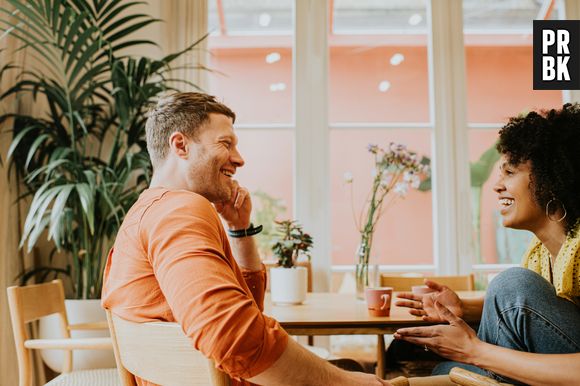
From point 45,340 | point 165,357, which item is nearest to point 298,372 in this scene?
point 165,357

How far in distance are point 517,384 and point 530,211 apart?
0.47 metres

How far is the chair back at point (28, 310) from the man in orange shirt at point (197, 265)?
2.87 ft

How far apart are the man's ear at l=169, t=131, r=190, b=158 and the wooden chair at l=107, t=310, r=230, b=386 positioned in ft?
1.22

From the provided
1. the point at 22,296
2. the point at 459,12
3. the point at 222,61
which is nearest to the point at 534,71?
the point at 459,12

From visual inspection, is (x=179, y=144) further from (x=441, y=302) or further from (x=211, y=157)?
(x=441, y=302)

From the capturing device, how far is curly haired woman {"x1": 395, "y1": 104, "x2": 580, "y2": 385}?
3.90 ft

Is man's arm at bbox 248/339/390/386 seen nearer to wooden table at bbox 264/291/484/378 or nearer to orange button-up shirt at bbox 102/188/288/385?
orange button-up shirt at bbox 102/188/288/385

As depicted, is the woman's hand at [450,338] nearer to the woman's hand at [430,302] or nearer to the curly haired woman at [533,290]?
the curly haired woman at [533,290]

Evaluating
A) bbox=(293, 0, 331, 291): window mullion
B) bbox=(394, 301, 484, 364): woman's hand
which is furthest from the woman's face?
bbox=(293, 0, 331, 291): window mullion

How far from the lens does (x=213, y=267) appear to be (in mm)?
809

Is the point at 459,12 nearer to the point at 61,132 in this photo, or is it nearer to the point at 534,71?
the point at 534,71

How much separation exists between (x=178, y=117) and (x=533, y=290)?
34.8 inches

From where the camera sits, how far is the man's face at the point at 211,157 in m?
1.15

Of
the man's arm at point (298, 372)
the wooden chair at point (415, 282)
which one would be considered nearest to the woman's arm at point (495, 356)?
the man's arm at point (298, 372)
